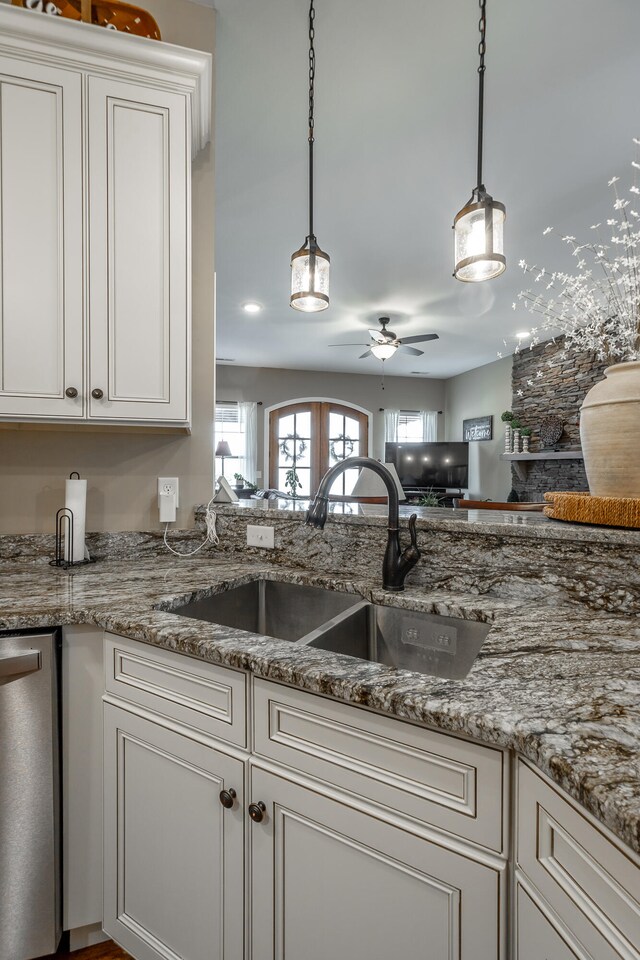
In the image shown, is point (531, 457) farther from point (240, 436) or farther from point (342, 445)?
point (240, 436)

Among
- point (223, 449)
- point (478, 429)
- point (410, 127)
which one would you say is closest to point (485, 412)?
point (478, 429)

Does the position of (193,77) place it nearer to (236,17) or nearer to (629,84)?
(236,17)

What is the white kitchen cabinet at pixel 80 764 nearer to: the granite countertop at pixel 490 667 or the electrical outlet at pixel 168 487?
the granite countertop at pixel 490 667

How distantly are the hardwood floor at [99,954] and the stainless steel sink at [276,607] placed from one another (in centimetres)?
85

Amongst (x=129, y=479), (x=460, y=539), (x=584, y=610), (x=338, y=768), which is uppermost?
(x=129, y=479)

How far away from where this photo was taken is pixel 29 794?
114cm

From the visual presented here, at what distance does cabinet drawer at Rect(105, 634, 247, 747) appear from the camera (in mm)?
977

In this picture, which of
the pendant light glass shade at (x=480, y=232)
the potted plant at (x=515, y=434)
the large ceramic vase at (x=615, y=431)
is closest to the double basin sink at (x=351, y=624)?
the large ceramic vase at (x=615, y=431)

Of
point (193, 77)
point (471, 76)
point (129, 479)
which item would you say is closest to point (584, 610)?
point (129, 479)

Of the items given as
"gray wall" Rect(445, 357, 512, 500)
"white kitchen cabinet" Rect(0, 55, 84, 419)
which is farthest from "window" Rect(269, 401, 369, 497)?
"white kitchen cabinet" Rect(0, 55, 84, 419)

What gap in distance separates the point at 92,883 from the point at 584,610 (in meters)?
1.38

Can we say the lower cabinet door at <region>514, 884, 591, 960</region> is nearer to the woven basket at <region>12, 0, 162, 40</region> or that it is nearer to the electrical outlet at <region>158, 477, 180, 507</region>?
the electrical outlet at <region>158, 477, 180, 507</region>

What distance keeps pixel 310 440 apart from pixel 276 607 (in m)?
7.08

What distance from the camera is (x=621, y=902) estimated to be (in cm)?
54
